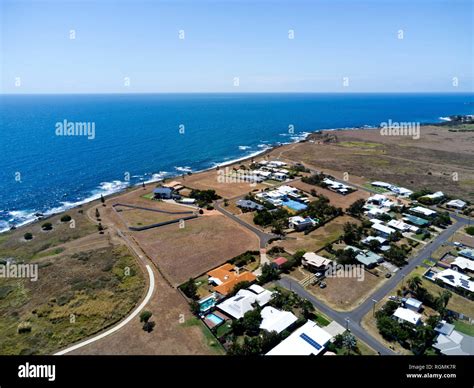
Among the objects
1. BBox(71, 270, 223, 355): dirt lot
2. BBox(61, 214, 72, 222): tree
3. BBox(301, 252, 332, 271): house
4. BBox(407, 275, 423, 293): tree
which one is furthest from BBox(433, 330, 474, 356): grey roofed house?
BBox(61, 214, 72, 222): tree

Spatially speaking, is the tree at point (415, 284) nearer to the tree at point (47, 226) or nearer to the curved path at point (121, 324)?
the curved path at point (121, 324)

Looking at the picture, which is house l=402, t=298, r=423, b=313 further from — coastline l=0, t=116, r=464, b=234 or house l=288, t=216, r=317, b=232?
coastline l=0, t=116, r=464, b=234

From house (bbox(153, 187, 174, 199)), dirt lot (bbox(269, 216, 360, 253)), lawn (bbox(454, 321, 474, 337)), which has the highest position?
house (bbox(153, 187, 174, 199))

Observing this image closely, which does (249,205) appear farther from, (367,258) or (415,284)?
(415,284)

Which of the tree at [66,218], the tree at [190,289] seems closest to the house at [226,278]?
the tree at [190,289]

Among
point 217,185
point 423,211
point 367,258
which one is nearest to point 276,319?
point 367,258
